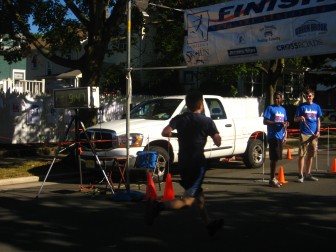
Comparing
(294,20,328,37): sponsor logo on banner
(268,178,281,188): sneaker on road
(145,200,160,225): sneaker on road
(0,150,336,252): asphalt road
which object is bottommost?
(0,150,336,252): asphalt road

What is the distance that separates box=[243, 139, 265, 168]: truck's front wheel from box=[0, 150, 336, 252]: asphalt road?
2.27 meters

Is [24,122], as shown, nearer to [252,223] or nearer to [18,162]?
[18,162]

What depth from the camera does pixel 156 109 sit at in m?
12.2

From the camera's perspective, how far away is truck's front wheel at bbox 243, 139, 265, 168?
43.3 ft

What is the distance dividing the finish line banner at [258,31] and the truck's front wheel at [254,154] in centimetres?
274

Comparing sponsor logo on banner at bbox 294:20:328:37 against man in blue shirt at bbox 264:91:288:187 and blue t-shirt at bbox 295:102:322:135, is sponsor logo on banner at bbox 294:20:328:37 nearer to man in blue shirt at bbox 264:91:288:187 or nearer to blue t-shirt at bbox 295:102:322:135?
blue t-shirt at bbox 295:102:322:135

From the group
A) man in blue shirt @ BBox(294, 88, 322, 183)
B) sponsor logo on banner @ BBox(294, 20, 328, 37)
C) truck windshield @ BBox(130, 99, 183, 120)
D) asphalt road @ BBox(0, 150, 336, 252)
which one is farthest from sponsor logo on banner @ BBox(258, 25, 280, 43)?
asphalt road @ BBox(0, 150, 336, 252)

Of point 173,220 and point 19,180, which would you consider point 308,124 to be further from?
point 19,180

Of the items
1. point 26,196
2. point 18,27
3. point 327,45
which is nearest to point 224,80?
point 18,27

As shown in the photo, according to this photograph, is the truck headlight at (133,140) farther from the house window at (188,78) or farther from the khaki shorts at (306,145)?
the house window at (188,78)

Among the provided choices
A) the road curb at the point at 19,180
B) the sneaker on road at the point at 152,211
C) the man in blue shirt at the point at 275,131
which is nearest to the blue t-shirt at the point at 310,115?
the man in blue shirt at the point at 275,131

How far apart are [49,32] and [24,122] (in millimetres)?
3996

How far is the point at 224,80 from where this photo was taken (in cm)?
2402

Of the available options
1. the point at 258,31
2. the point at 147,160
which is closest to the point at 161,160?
the point at 147,160
